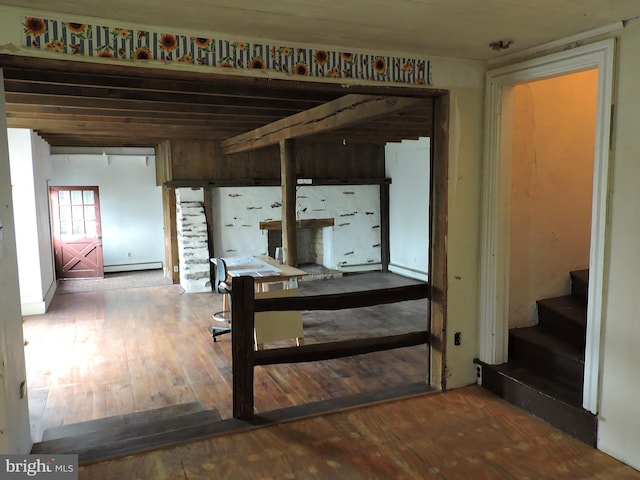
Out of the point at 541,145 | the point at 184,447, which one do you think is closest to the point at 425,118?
the point at 541,145

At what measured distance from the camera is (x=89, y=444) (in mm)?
2920

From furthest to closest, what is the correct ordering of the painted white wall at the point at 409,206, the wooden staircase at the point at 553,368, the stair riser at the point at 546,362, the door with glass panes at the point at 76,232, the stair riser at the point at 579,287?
the door with glass panes at the point at 76,232 < the painted white wall at the point at 409,206 < the stair riser at the point at 579,287 < the stair riser at the point at 546,362 < the wooden staircase at the point at 553,368

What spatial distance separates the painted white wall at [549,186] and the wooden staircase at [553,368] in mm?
126

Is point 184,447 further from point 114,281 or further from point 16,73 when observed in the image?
point 114,281

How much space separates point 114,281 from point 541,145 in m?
8.52

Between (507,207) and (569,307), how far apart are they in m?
0.91

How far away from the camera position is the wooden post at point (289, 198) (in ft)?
22.2

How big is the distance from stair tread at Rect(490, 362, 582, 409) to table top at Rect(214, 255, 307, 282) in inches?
96.4

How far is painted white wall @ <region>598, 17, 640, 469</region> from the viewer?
2436 mm

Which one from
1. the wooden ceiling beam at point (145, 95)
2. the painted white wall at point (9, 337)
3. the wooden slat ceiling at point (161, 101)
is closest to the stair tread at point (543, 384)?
the wooden slat ceiling at point (161, 101)

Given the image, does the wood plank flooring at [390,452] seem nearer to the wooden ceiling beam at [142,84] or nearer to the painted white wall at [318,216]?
the wooden ceiling beam at [142,84]

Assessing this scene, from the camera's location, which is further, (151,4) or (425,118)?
(425,118)

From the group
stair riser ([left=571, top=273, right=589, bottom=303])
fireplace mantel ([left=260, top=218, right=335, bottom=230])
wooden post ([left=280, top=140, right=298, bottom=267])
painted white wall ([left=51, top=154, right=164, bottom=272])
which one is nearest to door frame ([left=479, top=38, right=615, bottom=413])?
stair riser ([left=571, top=273, right=589, bottom=303])

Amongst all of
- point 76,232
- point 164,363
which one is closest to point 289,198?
point 164,363
